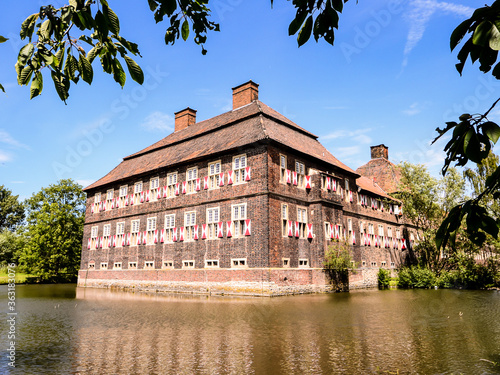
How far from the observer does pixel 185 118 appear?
33312mm

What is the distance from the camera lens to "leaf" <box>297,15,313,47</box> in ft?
7.14

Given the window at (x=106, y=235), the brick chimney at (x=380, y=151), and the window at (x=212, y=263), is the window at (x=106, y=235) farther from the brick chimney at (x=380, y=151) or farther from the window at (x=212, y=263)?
Answer: the brick chimney at (x=380, y=151)

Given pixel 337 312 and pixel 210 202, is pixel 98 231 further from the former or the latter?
pixel 337 312

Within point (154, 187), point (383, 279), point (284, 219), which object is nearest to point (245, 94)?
point (154, 187)

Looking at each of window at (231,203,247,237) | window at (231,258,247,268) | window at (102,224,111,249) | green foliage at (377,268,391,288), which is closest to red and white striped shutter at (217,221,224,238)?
window at (231,203,247,237)

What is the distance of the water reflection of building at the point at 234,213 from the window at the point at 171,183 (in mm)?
73

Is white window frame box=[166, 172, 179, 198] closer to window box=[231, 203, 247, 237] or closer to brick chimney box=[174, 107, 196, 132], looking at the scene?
window box=[231, 203, 247, 237]

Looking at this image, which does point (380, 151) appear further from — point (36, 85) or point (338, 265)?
point (36, 85)

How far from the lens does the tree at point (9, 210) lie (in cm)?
6712

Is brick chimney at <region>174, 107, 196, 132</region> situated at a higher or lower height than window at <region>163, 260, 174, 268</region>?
higher

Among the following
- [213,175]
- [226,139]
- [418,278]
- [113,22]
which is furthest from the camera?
[418,278]

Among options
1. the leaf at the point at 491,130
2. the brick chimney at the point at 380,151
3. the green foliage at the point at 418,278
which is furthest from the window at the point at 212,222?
the brick chimney at the point at 380,151

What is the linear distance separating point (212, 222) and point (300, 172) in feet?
21.4

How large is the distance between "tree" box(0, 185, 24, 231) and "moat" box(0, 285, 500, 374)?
66109 millimetres
